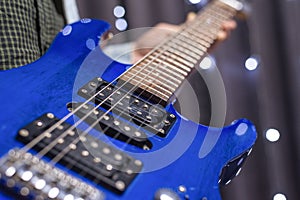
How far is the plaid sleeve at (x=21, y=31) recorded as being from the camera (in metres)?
0.76

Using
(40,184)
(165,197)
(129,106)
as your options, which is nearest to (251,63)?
(129,106)

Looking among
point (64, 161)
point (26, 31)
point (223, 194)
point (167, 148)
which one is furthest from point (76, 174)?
point (223, 194)

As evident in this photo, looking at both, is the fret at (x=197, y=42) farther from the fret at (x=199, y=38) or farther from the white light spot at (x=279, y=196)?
the white light spot at (x=279, y=196)

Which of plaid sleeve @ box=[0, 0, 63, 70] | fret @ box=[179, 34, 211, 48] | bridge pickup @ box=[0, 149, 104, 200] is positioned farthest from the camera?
fret @ box=[179, 34, 211, 48]

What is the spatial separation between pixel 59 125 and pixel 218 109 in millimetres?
672

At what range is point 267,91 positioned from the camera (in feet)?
4.08

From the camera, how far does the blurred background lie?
1230 mm

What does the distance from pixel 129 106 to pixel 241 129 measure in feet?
0.66

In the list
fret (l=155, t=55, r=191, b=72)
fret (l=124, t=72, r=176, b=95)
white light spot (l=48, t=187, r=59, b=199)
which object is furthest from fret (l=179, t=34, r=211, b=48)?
white light spot (l=48, t=187, r=59, b=199)

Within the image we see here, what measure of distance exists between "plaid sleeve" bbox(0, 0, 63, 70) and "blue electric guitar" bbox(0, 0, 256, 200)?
0.10m

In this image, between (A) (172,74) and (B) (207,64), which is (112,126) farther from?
(B) (207,64)

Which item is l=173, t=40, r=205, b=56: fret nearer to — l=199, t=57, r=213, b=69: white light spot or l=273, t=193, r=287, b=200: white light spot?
l=199, t=57, r=213, b=69: white light spot

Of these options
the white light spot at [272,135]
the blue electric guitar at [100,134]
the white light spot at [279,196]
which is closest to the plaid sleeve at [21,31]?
the blue electric guitar at [100,134]

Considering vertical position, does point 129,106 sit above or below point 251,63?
below
